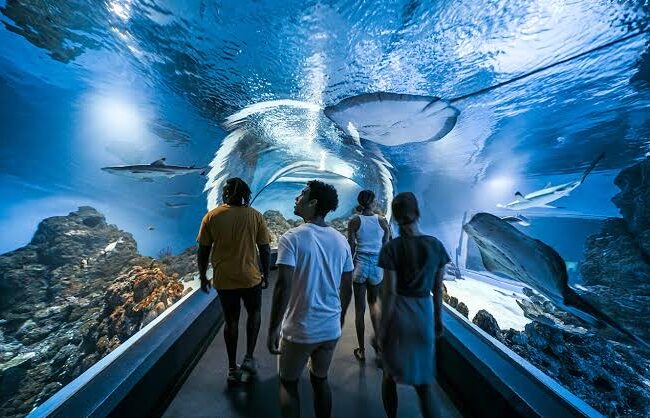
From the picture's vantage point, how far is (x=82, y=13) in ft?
10.5

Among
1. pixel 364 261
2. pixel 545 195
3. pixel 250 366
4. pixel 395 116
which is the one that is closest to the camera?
pixel 250 366

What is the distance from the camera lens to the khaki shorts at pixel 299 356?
1.72 meters

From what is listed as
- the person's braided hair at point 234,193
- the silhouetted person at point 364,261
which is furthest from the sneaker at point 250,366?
the person's braided hair at point 234,193

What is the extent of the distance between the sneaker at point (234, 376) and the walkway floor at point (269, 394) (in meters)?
0.08

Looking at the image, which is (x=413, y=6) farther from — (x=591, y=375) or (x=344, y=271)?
(x=591, y=375)

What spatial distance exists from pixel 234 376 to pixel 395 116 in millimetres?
5151

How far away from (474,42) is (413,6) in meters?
1.06

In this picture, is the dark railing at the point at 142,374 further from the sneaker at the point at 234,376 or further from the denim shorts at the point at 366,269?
the denim shorts at the point at 366,269

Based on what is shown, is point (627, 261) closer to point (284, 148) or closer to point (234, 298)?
point (234, 298)

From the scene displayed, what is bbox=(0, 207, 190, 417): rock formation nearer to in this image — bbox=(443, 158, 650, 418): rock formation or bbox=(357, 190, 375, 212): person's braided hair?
bbox=(357, 190, 375, 212): person's braided hair

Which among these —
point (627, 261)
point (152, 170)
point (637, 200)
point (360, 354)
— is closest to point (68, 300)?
point (152, 170)

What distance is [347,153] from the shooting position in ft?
28.1

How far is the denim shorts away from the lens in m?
3.26

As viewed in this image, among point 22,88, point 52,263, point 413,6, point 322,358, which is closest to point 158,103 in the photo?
point 22,88
